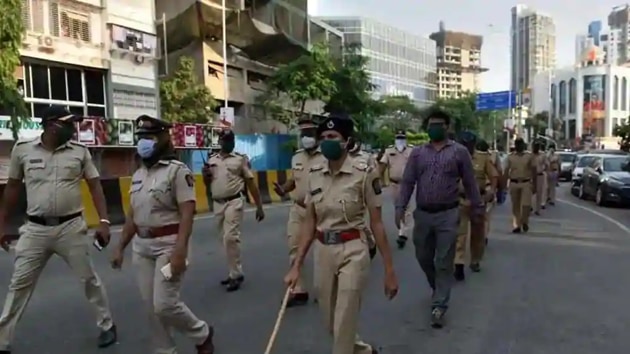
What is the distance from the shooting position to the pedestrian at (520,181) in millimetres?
12586

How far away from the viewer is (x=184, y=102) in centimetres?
3144

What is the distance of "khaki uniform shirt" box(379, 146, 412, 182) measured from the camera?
1116 centimetres

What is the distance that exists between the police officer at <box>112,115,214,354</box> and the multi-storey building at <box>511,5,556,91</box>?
124 metres

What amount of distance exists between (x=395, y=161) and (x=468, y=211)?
10.2 ft

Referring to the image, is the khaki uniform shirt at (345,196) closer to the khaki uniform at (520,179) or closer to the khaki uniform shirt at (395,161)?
the khaki uniform shirt at (395,161)

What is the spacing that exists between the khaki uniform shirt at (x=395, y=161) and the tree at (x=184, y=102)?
805 inches

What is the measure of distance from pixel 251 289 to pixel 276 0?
1509 inches

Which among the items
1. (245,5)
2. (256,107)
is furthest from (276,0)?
(256,107)

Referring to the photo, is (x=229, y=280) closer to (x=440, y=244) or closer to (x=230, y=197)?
(x=230, y=197)

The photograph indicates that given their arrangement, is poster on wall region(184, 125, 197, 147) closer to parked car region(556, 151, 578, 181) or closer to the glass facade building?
parked car region(556, 151, 578, 181)

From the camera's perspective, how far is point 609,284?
797cm

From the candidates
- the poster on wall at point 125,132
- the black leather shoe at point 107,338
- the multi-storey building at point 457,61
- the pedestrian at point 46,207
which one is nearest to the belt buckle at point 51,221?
the pedestrian at point 46,207

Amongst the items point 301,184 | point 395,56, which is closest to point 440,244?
point 301,184

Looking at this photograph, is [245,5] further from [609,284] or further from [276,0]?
[609,284]
